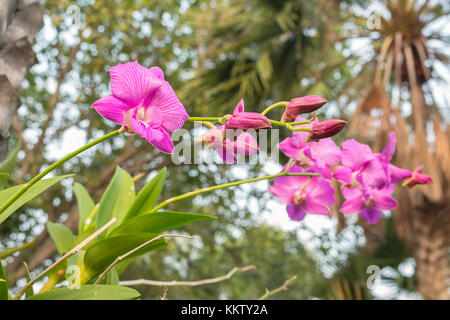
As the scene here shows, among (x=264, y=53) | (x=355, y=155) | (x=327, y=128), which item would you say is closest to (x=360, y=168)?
(x=355, y=155)

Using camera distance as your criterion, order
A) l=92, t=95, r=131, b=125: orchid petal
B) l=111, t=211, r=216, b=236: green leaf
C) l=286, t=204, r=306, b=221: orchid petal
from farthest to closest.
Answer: l=286, t=204, r=306, b=221: orchid petal, l=111, t=211, r=216, b=236: green leaf, l=92, t=95, r=131, b=125: orchid petal

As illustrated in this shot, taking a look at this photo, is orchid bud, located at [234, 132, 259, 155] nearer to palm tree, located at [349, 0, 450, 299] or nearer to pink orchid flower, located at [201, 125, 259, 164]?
pink orchid flower, located at [201, 125, 259, 164]

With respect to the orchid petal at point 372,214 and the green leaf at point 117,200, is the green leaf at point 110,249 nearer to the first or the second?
the green leaf at point 117,200

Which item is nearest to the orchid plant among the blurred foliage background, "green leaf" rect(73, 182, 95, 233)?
"green leaf" rect(73, 182, 95, 233)

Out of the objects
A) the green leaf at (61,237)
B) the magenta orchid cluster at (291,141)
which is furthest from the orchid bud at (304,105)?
the green leaf at (61,237)

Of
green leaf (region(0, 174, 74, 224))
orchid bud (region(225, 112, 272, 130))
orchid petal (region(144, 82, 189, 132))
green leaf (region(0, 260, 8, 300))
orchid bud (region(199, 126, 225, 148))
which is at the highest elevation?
orchid petal (region(144, 82, 189, 132))

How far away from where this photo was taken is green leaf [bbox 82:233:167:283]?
0.45 meters

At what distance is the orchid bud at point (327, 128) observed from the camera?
40 centimetres

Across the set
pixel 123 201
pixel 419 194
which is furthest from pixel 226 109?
pixel 123 201

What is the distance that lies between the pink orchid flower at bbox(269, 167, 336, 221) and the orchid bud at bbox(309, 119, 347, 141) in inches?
6.6

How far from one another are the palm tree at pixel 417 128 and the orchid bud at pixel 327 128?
8.14ft

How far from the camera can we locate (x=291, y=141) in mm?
513

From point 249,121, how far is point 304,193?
224 mm

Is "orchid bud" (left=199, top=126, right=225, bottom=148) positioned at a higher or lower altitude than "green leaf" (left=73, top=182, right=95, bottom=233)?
higher
